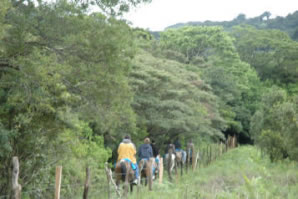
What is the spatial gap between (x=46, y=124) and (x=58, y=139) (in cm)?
164

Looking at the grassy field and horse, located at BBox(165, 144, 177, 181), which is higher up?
horse, located at BBox(165, 144, 177, 181)

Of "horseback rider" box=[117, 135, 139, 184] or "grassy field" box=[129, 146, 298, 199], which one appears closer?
"grassy field" box=[129, 146, 298, 199]

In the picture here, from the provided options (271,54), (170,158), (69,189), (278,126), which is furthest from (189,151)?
(271,54)

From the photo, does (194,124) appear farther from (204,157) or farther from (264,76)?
(264,76)

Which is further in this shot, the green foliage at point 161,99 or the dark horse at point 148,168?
the green foliage at point 161,99

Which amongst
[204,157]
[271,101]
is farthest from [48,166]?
[271,101]

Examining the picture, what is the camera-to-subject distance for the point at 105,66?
38.2ft

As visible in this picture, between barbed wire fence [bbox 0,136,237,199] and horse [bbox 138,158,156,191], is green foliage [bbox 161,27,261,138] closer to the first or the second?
horse [bbox 138,158,156,191]

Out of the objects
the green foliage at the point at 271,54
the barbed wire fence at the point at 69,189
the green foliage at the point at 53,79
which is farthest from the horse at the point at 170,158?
the green foliage at the point at 271,54

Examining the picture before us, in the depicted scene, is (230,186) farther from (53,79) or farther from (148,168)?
(53,79)

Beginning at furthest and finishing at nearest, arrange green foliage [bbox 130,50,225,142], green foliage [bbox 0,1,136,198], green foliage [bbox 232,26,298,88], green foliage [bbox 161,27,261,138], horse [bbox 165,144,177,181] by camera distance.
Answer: green foliage [bbox 232,26,298,88] → green foliage [bbox 161,27,261,138] → green foliage [bbox 130,50,225,142] → horse [bbox 165,144,177,181] → green foliage [bbox 0,1,136,198]

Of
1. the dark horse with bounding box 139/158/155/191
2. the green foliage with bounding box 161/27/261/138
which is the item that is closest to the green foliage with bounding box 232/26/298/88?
the green foliage with bounding box 161/27/261/138

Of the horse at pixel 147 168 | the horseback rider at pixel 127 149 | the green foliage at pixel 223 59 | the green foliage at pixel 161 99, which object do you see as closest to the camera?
the horseback rider at pixel 127 149

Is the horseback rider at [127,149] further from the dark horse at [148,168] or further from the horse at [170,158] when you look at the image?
the horse at [170,158]
